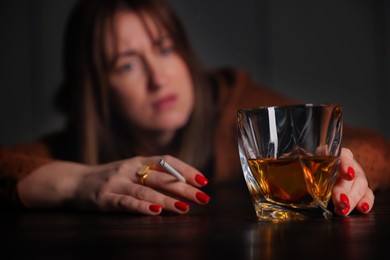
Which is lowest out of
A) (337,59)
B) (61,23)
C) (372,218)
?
(372,218)

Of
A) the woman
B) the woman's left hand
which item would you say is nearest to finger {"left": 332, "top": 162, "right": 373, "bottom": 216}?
the woman's left hand

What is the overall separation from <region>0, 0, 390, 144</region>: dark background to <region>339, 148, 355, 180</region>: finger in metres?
2.17

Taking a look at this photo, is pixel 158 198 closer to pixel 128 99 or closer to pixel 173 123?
pixel 173 123

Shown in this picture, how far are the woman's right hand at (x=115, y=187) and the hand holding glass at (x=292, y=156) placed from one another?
0.12 meters

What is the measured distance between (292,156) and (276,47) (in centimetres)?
230

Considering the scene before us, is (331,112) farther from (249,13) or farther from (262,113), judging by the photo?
(249,13)

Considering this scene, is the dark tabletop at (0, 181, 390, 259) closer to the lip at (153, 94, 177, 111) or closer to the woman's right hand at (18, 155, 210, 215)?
the woman's right hand at (18, 155, 210, 215)

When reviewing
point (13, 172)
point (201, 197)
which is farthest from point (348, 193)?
point (13, 172)

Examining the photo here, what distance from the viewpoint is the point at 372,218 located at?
56cm

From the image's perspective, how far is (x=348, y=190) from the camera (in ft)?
1.94

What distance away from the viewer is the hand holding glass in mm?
540

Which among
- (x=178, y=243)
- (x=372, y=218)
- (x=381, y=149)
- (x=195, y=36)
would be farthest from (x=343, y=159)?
(x=195, y=36)

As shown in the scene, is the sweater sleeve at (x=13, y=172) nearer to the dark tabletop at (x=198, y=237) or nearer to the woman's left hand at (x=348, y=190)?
the dark tabletop at (x=198, y=237)

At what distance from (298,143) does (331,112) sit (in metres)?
0.04
